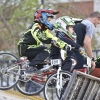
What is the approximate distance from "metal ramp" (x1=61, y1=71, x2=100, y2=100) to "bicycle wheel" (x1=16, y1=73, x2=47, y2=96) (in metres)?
2.08

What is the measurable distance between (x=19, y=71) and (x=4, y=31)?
29.9 feet

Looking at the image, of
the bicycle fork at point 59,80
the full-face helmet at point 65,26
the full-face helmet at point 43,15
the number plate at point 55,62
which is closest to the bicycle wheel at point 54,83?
the bicycle fork at point 59,80

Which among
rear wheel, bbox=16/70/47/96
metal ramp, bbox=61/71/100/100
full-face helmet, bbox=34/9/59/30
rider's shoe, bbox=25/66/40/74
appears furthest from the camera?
rear wheel, bbox=16/70/47/96

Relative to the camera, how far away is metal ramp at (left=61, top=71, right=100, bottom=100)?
9.66m

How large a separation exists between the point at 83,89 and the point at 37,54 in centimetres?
213

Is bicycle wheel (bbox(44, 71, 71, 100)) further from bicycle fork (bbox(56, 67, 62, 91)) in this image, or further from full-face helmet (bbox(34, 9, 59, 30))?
full-face helmet (bbox(34, 9, 59, 30))

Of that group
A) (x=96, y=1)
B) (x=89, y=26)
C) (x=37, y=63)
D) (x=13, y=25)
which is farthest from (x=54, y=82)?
(x=96, y=1)

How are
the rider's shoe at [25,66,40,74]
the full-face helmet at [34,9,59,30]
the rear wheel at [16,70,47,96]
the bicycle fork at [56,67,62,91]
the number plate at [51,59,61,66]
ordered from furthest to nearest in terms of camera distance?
the rear wheel at [16,70,47,96] < the rider's shoe at [25,66,40,74] < the full-face helmet at [34,9,59,30] < the number plate at [51,59,61,66] < the bicycle fork at [56,67,62,91]

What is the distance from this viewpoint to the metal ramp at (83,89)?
31.7 feet

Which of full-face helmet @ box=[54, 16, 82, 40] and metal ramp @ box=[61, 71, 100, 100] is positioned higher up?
full-face helmet @ box=[54, 16, 82, 40]

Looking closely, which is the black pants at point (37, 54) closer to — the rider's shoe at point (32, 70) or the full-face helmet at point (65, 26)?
the rider's shoe at point (32, 70)

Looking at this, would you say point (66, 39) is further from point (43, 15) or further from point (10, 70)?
point (10, 70)

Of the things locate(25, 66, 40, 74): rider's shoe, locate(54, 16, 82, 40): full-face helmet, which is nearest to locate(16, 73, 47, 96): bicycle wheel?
locate(25, 66, 40, 74): rider's shoe

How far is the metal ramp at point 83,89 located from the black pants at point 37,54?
1970 millimetres
